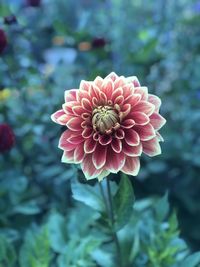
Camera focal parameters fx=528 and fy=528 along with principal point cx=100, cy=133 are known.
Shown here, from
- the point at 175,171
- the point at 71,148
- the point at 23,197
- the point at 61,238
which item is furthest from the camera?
the point at 175,171

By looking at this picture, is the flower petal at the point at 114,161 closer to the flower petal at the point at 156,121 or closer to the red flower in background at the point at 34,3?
the flower petal at the point at 156,121

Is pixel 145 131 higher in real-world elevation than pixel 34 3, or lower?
lower

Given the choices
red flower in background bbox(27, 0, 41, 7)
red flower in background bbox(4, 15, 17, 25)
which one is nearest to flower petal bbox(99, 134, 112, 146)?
red flower in background bbox(4, 15, 17, 25)

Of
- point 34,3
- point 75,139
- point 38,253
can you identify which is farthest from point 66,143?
point 34,3

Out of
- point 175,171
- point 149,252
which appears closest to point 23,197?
point 149,252

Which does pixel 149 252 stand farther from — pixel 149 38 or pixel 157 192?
pixel 149 38

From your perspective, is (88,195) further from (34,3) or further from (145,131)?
(34,3)

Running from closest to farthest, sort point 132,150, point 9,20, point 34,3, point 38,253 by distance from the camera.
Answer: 1. point 132,150
2. point 38,253
3. point 9,20
4. point 34,3
